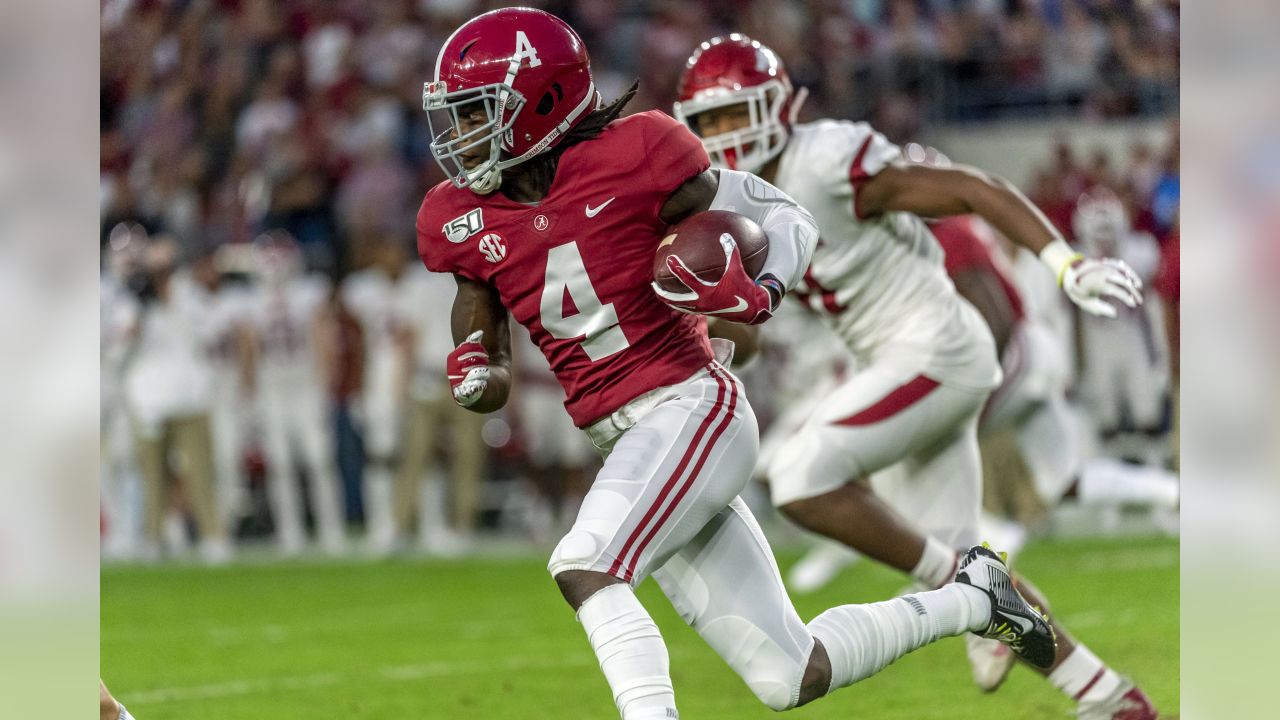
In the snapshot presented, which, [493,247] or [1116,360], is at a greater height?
[493,247]

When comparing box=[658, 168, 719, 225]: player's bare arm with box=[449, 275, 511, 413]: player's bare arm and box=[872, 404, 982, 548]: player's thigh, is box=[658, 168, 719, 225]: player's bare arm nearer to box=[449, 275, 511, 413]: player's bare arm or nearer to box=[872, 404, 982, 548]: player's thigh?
box=[449, 275, 511, 413]: player's bare arm

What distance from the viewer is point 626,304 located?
3.25 meters

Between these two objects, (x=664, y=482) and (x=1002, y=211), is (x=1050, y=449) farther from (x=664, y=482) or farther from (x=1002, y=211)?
(x=664, y=482)

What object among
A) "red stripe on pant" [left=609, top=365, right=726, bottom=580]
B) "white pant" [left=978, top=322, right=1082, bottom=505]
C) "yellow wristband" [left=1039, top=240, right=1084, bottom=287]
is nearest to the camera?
"red stripe on pant" [left=609, top=365, right=726, bottom=580]

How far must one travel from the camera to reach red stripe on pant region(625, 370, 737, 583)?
2996 millimetres

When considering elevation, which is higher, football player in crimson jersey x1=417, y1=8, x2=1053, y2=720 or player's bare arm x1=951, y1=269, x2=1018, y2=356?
football player in crimson jersey x1=417, y1=8, x2=1053, y2=720

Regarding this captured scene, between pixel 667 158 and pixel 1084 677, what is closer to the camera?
pixel 667 158

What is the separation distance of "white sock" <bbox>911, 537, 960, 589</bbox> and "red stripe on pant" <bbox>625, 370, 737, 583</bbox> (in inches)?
44.7

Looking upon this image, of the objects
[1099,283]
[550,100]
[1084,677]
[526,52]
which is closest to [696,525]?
[550,100]

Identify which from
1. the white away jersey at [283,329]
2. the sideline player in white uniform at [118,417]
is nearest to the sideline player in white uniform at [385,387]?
the white away jersey at [283,329]

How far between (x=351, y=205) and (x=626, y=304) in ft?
30.0

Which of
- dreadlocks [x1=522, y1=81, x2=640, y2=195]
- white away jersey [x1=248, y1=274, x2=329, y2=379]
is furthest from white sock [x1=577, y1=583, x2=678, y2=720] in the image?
white away jersey [x1=248, y1=274, x2=329, y2=379]

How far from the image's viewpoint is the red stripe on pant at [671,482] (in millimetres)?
2971
